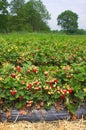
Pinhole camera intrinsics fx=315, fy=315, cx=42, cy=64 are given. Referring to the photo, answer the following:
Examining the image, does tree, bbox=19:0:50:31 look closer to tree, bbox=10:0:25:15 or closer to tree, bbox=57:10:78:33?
tree, bbox=10:0:25:15

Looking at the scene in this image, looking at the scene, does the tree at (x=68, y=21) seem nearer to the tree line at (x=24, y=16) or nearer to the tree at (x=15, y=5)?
the tree line at (x=24, y=16)

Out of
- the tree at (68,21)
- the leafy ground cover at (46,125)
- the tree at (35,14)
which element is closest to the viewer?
the leafy ground cover at (46,125)

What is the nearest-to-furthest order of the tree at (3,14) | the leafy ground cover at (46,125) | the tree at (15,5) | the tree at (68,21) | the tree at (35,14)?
the leafy ground cover at (46,125)
the tree at (3,14)
the tree at (35,14)
the tree at (15,5)
the tree at (68,21)

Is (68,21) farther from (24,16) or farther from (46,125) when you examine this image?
(46,125)

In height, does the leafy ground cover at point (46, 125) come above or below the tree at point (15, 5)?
below

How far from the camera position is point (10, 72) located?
3.78 m

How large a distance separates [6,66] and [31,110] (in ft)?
2.29

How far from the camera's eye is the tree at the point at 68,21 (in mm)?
66956

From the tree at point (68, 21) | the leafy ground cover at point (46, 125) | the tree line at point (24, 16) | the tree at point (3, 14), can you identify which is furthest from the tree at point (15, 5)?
the leafy ground cover at point (46, 125)

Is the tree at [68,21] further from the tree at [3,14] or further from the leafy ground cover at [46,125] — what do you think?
the leafy ground cover at [46,125]

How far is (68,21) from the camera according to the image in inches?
2709

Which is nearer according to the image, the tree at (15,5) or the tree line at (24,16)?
the tree line at (24,16)

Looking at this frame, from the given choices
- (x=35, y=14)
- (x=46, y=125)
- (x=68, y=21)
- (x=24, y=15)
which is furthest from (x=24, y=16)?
(x=46, y=125)

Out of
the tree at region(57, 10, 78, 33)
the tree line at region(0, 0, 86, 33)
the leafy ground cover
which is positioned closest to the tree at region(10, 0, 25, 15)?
the tree line at region(0, 0, 86, 33)
